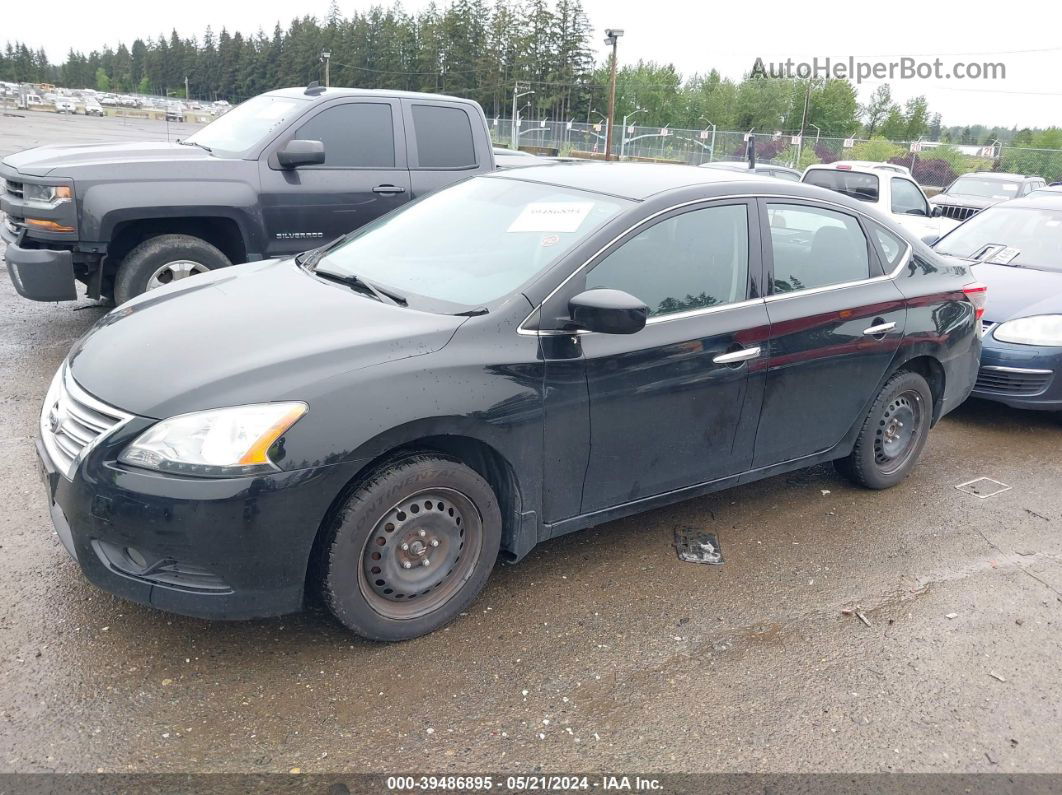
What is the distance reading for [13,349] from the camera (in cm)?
623

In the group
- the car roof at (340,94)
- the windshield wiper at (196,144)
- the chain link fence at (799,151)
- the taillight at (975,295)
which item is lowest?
the taillight at (975,295)

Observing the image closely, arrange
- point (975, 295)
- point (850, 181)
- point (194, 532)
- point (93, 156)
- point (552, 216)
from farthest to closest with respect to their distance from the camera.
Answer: point (850, 181) → point (93, 156) → point (975, 295) → point (552, 216) → point (194, 532)

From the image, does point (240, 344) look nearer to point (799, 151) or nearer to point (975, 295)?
point (975, 295)

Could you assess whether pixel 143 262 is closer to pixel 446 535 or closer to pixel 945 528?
pixel 446 535

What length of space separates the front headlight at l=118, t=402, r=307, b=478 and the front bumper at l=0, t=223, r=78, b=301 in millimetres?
3919

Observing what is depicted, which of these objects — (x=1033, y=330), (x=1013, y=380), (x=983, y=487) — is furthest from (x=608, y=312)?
(x=1033, y=330)

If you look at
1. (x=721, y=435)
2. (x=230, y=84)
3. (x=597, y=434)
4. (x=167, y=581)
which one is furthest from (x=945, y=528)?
(x=230, y=84)

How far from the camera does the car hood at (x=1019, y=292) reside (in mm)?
6133

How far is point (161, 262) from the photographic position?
20.5 feet

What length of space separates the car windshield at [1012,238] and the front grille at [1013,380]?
1.39 metres

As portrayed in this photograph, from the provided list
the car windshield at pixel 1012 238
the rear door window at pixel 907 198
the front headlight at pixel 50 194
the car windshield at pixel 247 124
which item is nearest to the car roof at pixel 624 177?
the car windshield at pixel 247 124

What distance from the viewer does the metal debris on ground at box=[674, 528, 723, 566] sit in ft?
12.9

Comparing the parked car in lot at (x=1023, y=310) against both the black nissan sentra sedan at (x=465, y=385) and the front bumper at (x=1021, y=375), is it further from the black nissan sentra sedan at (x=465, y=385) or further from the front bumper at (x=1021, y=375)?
the black nissan sentra sedan at (x=465, y=385)

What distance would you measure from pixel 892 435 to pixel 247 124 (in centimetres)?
560
